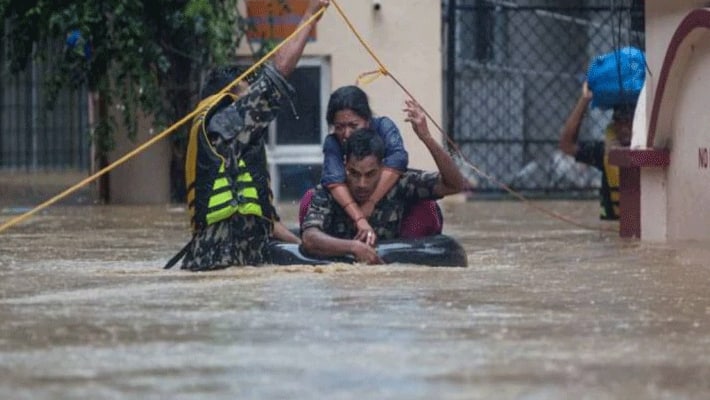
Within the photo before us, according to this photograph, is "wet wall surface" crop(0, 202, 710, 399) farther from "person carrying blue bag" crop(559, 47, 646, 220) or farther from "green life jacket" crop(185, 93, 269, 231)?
"person carrying blue bag" crop(559, 47, 646, 220)

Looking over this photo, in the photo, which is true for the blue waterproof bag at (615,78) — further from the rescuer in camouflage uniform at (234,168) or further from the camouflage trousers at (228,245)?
the camouflage trousers at (228,245)

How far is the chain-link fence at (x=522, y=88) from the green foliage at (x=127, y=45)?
3023mm

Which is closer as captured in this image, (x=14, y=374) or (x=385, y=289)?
(x=14, y=374)

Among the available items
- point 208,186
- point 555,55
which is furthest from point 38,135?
point 208,186

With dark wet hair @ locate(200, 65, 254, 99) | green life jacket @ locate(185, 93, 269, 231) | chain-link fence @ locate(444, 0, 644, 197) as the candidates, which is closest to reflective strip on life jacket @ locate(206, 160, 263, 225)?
green life jacket @ locate(185, 93, 269, 231)

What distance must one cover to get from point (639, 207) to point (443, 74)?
747 cm

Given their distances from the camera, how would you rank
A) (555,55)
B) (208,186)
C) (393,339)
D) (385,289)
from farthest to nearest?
(555,55) → (208,186) → (385,289) → (393,339)

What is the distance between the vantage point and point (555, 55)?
81.8 feet

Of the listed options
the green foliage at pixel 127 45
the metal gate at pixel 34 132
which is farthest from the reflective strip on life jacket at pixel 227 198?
the metal gate at pixel 34 132

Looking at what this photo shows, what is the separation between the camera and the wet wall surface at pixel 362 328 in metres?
6.75

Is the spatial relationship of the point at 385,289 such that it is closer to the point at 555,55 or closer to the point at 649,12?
the point at 649,12

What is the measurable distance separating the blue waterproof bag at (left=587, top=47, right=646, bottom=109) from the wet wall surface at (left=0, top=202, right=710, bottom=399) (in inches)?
120

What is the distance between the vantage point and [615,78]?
16.2 meters

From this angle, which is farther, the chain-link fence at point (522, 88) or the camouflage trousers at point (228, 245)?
the chain-link fence at point (522, 88)
